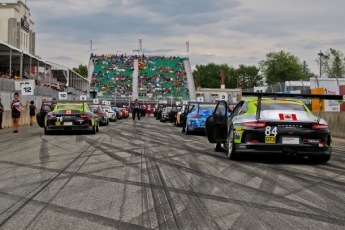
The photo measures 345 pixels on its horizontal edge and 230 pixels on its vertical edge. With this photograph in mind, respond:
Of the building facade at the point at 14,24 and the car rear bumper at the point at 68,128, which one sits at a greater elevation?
the building facade at the point at 14,24

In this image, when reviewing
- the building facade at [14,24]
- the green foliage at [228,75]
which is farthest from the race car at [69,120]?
the green foliage at [228,75]

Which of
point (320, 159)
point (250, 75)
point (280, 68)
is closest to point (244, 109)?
point (320, 159)

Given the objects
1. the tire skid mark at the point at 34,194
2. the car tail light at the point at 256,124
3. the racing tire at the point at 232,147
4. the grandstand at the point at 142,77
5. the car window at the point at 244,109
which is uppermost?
the grandstand at the point at 142,77

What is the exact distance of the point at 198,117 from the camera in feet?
65.2

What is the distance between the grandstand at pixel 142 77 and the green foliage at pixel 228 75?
231 feet

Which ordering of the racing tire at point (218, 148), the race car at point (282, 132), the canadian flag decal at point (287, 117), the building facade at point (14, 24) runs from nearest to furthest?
the race car at point (282, 132)
the canadian flag decal at point (287, 117)
the racing tire at point (218, 148)
the building facade at point (14, 24)

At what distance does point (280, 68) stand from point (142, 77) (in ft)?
105

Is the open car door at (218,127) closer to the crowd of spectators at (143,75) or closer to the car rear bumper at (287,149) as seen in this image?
the car rear bumper at (287,149)

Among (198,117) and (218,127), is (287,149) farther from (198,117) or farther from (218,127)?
(198,117)

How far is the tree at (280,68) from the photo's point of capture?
10444 centimetres

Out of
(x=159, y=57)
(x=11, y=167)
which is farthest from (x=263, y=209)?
(x=159, y=57)

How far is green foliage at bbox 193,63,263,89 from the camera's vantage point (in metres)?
168

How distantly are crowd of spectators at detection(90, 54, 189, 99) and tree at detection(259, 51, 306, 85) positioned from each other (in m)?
20.8

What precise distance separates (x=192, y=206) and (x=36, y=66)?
4345 cm
